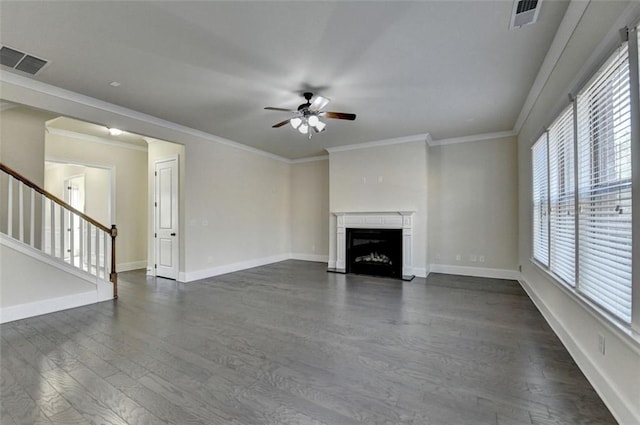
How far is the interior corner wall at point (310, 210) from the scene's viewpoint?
740cm

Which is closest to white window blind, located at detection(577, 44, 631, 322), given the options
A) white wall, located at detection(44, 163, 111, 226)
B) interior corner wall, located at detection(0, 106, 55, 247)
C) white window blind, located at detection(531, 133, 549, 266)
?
white window blind, located at detection(531, 133, 549, 266)

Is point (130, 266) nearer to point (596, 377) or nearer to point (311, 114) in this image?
point (311, 114)

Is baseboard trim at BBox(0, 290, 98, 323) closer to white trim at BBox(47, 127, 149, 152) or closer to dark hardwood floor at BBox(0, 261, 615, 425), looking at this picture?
dark hardwood floor at BBox(0, 261, 615, 425)

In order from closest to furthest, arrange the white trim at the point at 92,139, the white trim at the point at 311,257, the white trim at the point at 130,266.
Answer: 1. the white trim at the point at 92,139
2. the white trim at the point at 130,266
3. the white trim at the point at 311,257

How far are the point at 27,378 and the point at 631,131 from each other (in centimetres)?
443

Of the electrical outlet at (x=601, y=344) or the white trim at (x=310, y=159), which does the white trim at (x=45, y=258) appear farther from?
the electrical outlet at (x=601, y=344)

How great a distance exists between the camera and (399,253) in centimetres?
561

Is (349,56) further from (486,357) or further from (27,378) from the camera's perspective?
(27,378)

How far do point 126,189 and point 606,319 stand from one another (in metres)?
7.95

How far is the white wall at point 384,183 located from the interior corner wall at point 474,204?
561 mm

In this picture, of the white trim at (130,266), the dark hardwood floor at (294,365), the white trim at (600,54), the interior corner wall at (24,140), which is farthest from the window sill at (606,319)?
the white trim at (130,266)

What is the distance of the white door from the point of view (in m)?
5.34

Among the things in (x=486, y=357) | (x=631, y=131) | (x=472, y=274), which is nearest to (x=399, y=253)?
(x=472, y=274)

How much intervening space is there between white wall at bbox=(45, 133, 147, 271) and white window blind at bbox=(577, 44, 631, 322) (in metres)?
7.77
